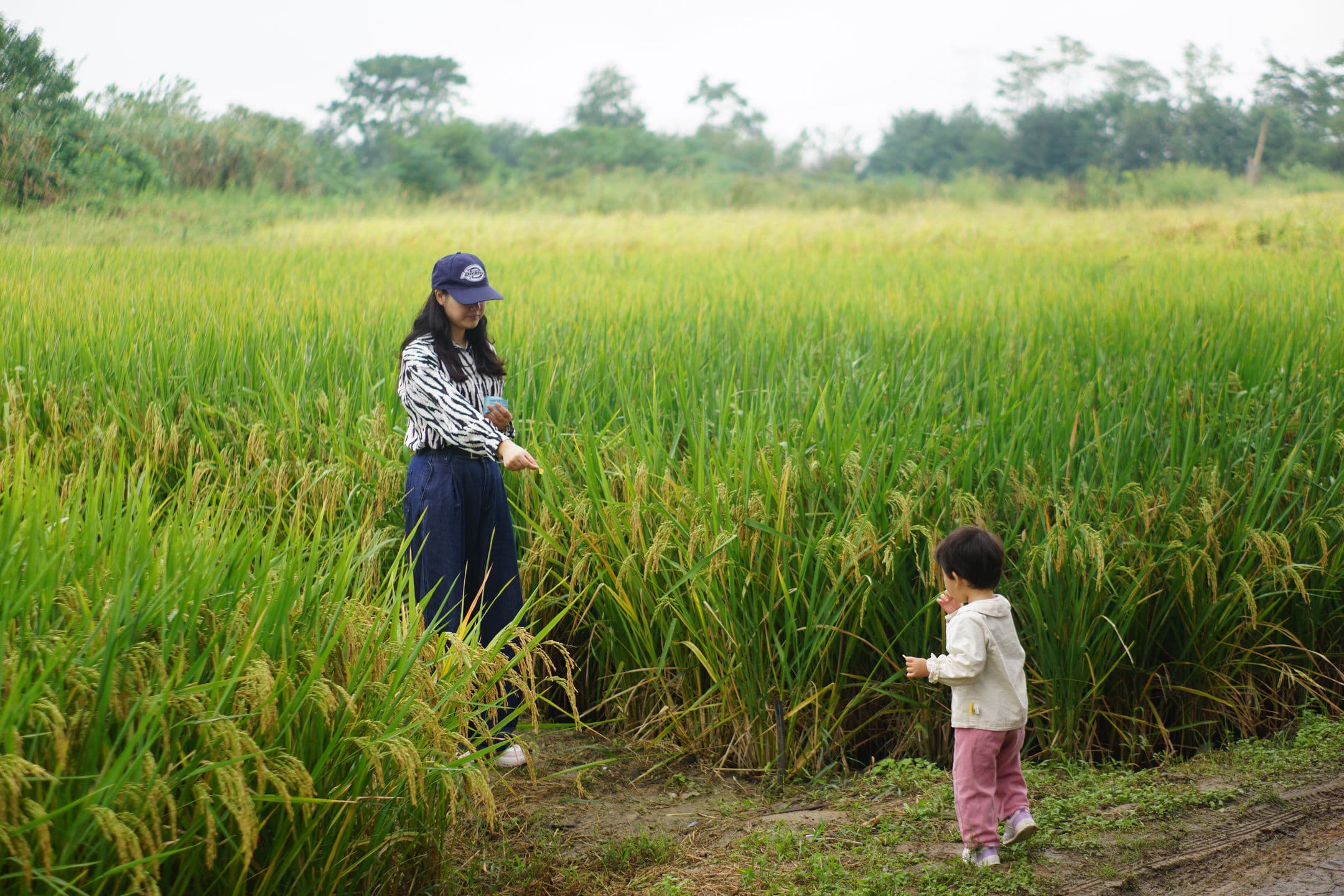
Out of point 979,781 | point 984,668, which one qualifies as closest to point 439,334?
point 984,668

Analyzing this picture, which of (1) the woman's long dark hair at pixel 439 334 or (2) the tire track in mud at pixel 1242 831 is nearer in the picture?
(2) the tire track in mud at pixel 1242 831

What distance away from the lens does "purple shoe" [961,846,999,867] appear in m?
2.50

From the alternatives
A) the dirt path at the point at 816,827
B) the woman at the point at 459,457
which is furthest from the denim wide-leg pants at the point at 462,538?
the dirt path at the point at 816,827

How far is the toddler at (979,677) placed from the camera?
8.09ft

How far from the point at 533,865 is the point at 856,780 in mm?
1072

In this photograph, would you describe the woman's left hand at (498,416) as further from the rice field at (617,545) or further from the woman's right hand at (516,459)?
the rice field at (617,545)

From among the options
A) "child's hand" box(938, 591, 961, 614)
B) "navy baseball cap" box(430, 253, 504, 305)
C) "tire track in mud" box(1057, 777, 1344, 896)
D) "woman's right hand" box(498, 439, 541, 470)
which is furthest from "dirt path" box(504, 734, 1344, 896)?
"navy baseball cap" box(430, 253, 504, 305)

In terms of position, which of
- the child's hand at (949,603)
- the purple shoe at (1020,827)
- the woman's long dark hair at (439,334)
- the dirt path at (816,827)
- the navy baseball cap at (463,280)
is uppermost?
the navy baseball cap at (463,280)

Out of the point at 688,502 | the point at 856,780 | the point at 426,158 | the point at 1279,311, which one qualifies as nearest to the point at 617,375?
the point at 688,502

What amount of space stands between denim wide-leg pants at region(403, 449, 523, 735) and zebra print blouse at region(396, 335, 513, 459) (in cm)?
7

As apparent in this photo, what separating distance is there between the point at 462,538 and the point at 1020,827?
186 cm

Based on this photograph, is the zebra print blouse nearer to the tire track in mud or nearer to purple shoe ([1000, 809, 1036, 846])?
purple shoe ([1000, 809, 1036, 846])

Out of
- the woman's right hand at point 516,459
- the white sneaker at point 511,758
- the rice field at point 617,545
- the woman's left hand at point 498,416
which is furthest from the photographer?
the woman's left hand at point 498,416

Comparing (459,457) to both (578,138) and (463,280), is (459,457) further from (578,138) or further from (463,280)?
(578,138)
